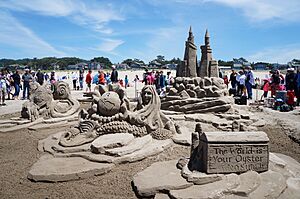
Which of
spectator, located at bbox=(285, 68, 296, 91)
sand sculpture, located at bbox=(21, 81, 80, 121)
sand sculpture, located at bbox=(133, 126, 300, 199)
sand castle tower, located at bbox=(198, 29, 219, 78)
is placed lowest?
sand sculpture, located at bbox=(133, 126, 300, 199)

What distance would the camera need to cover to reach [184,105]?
11.5m

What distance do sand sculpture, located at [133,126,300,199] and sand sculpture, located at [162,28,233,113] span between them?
6.52 m

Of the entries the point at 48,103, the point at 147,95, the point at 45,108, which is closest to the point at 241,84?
the point at 147,95

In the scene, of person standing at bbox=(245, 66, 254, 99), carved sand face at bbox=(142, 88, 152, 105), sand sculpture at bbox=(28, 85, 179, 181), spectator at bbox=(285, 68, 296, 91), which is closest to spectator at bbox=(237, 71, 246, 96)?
person standing at bbox=(245, 66, 254, 99)

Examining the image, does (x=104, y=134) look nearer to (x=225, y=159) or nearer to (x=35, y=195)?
(x=35, y=195)

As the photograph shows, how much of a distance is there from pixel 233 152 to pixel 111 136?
2.86 m

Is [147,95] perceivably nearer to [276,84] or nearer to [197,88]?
[197,88]

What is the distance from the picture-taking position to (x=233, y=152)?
4434 mm

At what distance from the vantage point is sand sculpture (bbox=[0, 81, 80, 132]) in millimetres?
9172

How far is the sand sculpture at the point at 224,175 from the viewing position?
399cm

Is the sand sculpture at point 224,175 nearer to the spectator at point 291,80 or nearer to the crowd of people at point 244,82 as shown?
the spectator at point 291,80

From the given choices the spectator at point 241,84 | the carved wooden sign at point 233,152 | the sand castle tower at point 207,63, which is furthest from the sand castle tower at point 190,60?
the carved wooden sign at point 233,152

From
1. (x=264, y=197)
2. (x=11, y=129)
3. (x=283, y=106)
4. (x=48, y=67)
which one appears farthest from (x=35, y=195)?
(x=48, y=67)

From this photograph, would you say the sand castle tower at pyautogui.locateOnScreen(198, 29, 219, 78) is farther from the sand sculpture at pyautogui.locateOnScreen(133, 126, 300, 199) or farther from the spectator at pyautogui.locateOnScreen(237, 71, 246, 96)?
the sand sculpture at pyautogui.locateOnScreen(133, 126, 300, 199)
